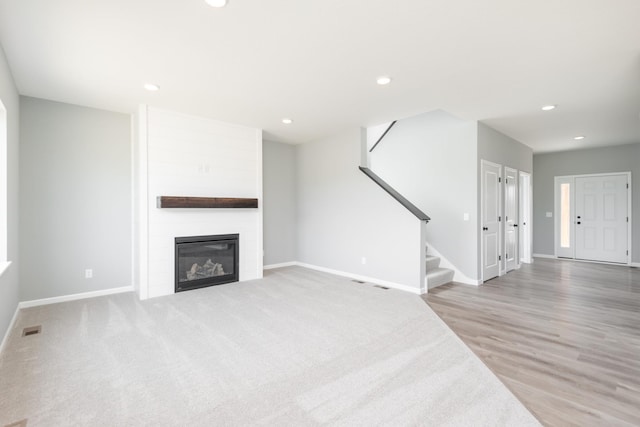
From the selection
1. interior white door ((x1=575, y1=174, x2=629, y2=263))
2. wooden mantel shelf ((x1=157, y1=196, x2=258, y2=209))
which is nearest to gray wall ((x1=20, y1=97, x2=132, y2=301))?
wooden mantel shelf ((x1=157, y1=196, x2=258, y2=209))

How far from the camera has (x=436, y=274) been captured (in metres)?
4.80

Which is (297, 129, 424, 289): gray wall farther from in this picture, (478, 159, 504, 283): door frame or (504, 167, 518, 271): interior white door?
(504, 167, 518, 271): interior white door

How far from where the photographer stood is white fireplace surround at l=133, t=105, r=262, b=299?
4172 millimetres

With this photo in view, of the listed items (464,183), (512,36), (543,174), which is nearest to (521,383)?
(512,36)

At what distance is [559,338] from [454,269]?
2295 mm

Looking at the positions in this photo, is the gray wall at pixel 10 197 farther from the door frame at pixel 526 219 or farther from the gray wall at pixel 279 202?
the door frame at pixel 526 219

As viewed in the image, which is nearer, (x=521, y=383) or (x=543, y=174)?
(x=521, y=383)

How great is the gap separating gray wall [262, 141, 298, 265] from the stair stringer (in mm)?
2693

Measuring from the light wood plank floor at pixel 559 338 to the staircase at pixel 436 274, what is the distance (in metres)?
0.15

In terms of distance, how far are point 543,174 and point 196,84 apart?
26.8 ft

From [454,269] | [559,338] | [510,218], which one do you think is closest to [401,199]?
[454,269]

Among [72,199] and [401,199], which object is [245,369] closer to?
[401,199]

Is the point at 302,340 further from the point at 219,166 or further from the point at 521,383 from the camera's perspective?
the point at 219,166

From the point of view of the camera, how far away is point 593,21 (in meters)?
2.27
